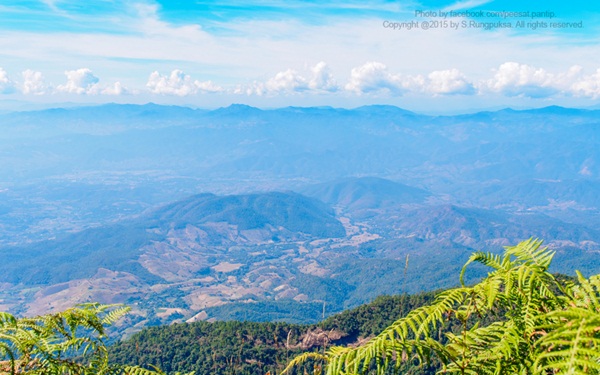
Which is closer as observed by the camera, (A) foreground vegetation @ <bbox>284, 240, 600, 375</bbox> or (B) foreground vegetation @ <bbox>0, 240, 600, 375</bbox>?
(B) foreground vegetation @ <bbox>0, 240, 600, 375</bbox>

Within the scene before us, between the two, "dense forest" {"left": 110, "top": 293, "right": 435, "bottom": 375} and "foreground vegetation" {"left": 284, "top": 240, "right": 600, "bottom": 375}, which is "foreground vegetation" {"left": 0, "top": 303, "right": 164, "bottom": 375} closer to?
"foreground vegetation" {"left": 284, "top": 240, "right": 600, "bottom": 375}

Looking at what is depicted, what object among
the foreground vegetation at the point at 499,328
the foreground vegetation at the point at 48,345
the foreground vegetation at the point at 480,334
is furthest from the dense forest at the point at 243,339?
the foreground vegetation at the point at 499,328

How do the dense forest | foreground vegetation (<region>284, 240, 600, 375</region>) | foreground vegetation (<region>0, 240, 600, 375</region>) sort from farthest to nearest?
the dense forest → foreground vegetation (<region>284, 240, 600, 375</region>) → foreground vegetation (<region>0, 240, 600, 375</region>)

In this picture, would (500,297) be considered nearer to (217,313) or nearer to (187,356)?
(187,356)

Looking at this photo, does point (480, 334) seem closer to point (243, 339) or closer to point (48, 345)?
point (48, 345)

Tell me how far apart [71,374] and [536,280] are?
167 inches

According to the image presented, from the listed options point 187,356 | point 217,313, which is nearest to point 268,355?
point 187,356

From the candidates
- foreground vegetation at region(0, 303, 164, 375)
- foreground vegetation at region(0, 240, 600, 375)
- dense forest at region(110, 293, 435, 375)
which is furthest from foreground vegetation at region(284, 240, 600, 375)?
dense forest at region(110, 293, 435, 375)

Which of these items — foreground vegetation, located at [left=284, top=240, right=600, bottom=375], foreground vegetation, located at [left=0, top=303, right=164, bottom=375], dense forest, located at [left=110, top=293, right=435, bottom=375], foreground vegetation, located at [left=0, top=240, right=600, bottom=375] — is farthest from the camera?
dense forest, located at [left=110, top=293, right=435, bottom=375]

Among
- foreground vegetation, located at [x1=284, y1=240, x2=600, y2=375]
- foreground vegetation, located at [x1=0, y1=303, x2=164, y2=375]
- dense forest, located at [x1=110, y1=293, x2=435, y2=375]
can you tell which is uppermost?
foreground vegetation, located at [x1=284, y1=240, x2=600, y2=375]

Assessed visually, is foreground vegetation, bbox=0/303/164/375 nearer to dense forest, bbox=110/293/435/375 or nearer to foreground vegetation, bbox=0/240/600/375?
foreground vegetation, bbox=0/240/600/375

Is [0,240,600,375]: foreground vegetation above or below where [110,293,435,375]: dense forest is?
above

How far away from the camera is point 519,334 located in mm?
3646

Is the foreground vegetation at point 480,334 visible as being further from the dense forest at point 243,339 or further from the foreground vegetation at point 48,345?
the dense forest at point 243,339
